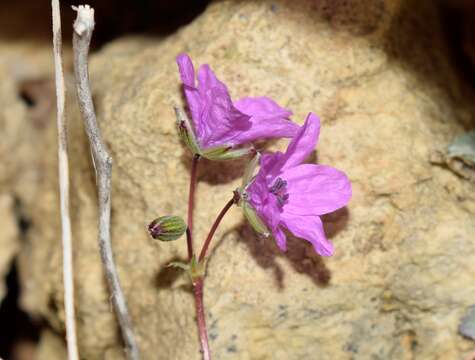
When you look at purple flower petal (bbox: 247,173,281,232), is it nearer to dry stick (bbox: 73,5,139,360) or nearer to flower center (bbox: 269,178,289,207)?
flower center (bbox: 269,178,289,207)

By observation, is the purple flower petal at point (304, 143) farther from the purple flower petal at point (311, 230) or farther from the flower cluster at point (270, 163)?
the purple flower petal at point (311, 230)

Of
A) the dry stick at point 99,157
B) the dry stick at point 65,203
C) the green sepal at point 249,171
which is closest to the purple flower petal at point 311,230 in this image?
the green sepal at point 249,171

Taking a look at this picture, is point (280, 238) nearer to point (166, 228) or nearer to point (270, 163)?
point (270, 163)

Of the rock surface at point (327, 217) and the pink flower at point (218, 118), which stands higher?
the pink flower at point (218, 118)

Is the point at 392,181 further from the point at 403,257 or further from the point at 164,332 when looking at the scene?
the point at 164,332

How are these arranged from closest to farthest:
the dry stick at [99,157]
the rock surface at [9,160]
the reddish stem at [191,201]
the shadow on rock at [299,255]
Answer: the dry stick at [99,157] < the reddish stem at [191,201] < the shadow on rock at [299,255] < the rock surface at [9,160]

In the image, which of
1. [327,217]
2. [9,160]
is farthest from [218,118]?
[9,160]

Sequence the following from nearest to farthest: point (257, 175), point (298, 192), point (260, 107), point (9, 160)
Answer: point (257, 175) → point (298, 192) → point (260, 107) → point (9, 160)

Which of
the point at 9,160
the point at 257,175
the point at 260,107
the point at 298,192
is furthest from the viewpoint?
the point at 9,160
